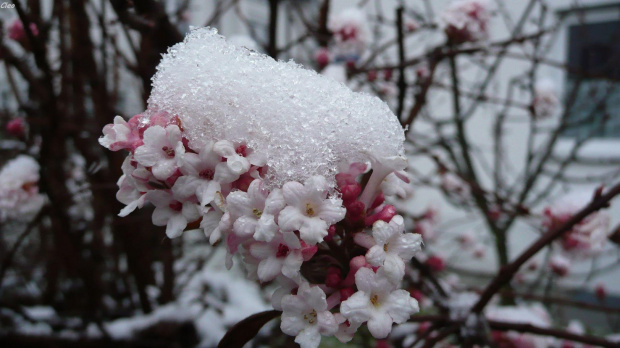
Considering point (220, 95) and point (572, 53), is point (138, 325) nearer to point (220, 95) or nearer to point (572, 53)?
point (220, 95)

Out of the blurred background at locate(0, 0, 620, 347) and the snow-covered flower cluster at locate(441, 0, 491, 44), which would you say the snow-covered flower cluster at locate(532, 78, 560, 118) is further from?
the snow-covered flower cluster at locate(441, 0, 491, 44)

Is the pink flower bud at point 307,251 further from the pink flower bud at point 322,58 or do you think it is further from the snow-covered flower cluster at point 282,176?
the pink flower bud at point 322,58

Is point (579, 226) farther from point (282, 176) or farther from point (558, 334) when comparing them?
point (282, 176)

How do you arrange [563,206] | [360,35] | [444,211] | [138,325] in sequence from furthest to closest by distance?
[444,211] < [360,35] < [138,325] < [563,206]

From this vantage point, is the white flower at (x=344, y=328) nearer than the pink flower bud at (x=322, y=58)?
Yes

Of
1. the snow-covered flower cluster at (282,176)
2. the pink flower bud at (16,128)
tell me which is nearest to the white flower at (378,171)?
the snow-covered flower cluster at (282,176)

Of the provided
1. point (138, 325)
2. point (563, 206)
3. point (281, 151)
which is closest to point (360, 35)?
point (563, 206)

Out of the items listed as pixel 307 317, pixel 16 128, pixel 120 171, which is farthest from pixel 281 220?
pixel 16 128
